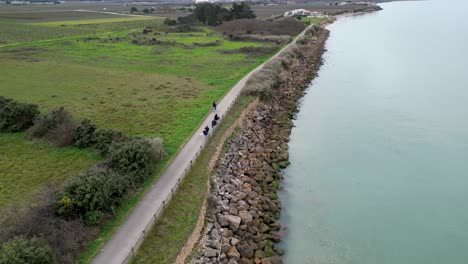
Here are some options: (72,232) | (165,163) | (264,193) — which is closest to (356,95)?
(264,193)

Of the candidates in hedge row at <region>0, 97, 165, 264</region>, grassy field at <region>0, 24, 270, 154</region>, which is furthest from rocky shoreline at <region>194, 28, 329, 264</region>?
hedge row at <region>0, 97, 165, 264</region>

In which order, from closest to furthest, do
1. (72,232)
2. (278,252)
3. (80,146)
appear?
1. (72,232)
2. (278,252)
3. (80,146)

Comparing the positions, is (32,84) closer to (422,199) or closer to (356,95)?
(356,95)

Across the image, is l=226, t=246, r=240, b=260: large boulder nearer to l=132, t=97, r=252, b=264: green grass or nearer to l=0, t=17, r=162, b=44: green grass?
l=132, t=97, r=252, b=264: green grass

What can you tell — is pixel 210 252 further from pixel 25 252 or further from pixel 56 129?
pixel 56 129

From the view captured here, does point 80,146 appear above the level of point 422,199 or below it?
above

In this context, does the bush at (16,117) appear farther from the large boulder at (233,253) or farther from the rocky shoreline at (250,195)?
the large boulder at (233,253)

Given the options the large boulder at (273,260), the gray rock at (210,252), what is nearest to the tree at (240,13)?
the large boulder at (273,260)

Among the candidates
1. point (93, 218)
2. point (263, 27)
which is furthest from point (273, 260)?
point (263, 27)
